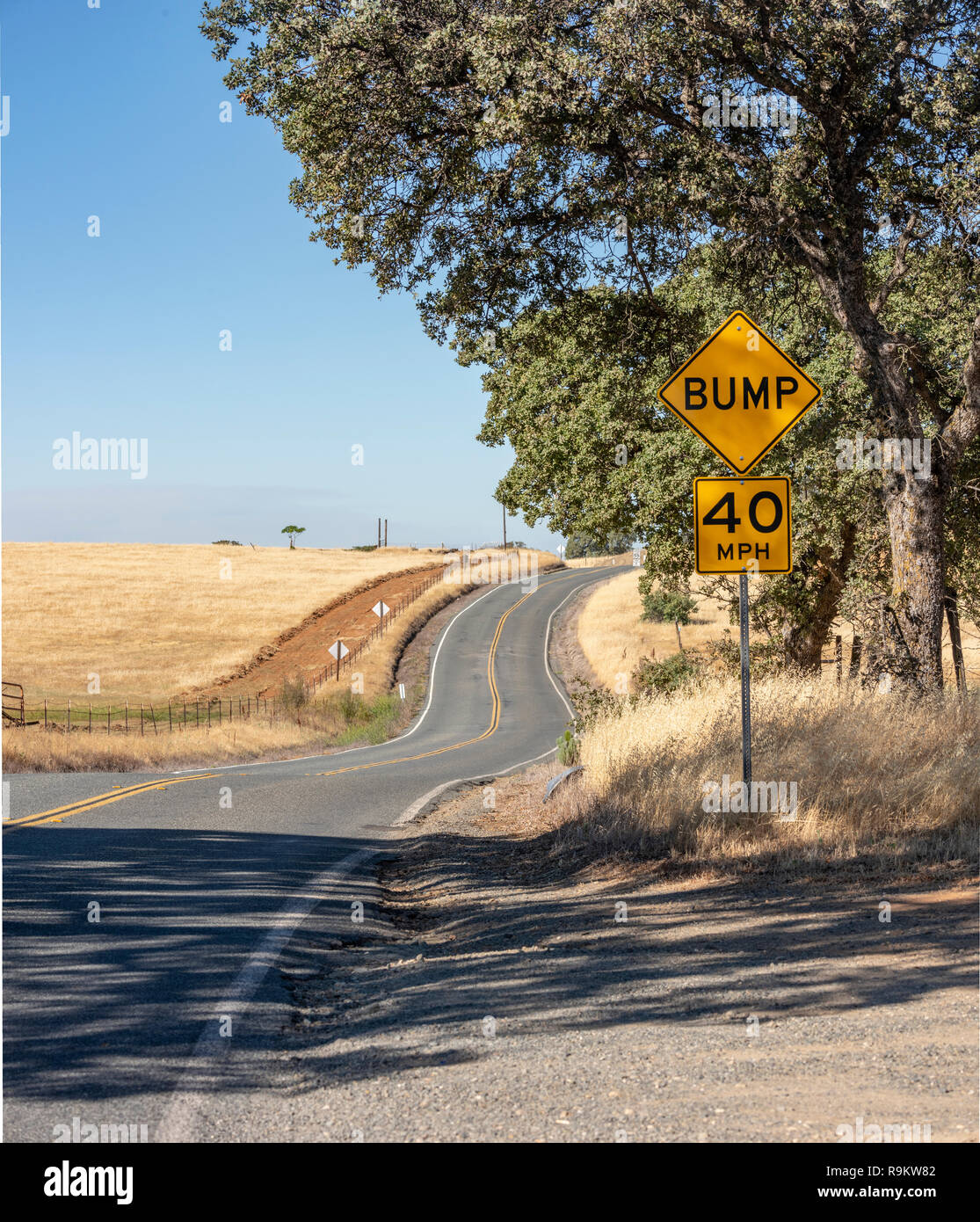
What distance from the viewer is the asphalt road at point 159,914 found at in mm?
4227

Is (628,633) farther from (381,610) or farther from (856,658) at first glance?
(856,658)

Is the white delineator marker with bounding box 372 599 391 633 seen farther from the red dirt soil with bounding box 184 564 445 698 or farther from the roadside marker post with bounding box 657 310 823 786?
the roadside marker post with bounding box 657 310 823 786

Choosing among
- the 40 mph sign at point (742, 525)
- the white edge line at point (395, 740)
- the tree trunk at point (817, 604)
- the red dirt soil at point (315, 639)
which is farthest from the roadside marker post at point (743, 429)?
the red dirt soil at point (315, 639)

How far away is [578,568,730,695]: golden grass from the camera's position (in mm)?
51250

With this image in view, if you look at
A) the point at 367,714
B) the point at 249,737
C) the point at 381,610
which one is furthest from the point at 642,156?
the point at 381,610

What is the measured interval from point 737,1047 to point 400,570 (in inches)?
3121

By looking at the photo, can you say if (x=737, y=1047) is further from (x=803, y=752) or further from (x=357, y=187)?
(x=357, y=187)

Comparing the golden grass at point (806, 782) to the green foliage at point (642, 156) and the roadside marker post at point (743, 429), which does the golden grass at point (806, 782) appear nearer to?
the roadside marker post at point (743, 429)

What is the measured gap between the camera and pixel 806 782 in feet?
28.4

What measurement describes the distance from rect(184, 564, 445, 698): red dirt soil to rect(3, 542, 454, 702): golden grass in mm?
951

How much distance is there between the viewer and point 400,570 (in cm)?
8300

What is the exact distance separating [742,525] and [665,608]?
48.8 m

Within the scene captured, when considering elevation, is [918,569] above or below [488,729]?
above

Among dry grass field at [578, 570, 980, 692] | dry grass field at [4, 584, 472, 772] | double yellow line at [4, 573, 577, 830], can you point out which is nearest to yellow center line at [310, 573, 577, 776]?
double yellow line at [4, 573, 577, 830]
